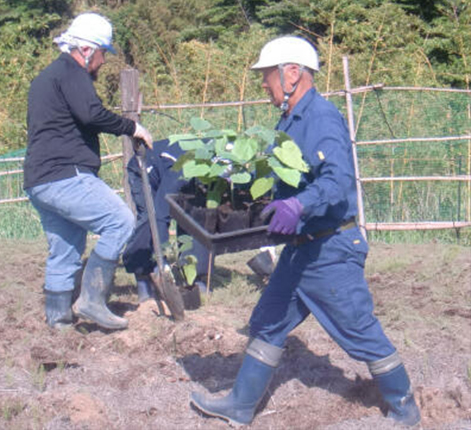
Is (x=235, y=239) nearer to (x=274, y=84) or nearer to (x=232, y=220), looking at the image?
(x=232, y=220)

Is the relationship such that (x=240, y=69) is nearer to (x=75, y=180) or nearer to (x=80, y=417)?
(x=75, y=180)

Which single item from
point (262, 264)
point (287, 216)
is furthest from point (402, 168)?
point (287, 216)

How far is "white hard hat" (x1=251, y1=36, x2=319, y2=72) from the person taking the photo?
3402mm

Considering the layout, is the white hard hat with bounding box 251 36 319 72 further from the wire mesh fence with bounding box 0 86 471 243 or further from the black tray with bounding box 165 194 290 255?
the wire mesh fence with bounding box 0 86 471 243

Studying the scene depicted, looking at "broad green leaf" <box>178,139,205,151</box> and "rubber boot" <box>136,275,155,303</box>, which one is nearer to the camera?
"broad green leaf" <box>178,139,205,151</box>

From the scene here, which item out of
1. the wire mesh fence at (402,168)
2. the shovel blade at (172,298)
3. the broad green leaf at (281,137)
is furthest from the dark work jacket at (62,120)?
the wire mesh fence at (402,168)

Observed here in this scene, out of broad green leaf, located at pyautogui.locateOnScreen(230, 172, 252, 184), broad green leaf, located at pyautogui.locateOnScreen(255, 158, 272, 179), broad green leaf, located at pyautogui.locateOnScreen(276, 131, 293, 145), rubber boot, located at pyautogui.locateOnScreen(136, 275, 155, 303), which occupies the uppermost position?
broad green leaf, located at pyautogui.locateOnScreen(276, 131, 293, 145)

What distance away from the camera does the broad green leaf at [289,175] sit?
327 centimetres

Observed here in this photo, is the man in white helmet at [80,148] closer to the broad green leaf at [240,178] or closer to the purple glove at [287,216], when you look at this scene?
the broad green leaf at [240,178]

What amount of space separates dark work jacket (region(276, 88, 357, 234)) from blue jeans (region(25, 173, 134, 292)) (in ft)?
4.92

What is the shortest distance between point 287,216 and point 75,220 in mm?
2005

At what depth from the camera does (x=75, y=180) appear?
463cm

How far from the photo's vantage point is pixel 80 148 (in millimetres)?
4664

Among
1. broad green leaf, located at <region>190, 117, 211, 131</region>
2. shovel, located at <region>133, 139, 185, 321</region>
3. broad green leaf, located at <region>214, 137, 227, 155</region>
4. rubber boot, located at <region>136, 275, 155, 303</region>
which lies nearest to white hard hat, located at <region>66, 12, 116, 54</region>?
shovel, located at <region>133, 139, 185, 321</region>
